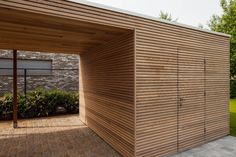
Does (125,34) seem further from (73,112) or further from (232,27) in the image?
(232,27)

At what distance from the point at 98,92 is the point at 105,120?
916 mm

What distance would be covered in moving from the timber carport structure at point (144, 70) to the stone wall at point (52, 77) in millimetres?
5428

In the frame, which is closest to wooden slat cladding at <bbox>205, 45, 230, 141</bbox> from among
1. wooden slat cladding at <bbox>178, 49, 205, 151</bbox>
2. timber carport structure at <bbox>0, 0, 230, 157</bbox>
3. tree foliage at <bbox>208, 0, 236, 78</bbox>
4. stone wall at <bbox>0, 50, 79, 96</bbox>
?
timber carport structure at <bbox>0, 0, 230, 157</bbox>

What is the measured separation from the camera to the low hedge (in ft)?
25.6

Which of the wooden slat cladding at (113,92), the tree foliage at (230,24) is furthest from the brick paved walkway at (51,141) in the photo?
the tree foliage at (230,24)

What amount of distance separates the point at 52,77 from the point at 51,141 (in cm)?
589

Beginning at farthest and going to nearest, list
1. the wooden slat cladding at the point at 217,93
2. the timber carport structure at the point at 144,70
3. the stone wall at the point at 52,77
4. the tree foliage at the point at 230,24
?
the tree foliage at the point at 230,24 < the stone wall at the point at 52,77 < the wooden slat cladding at the point at 217,93 < the timber carport structure at the point at 144,70

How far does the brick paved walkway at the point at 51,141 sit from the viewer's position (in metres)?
4.42

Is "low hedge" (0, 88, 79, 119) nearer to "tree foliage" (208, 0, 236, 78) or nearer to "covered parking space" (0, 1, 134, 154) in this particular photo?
"covered parking space" (0, 1, 134, 154)

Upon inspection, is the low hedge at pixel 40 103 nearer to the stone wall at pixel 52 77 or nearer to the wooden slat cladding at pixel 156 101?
the stone wall at pixel 52 77

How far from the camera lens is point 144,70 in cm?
391

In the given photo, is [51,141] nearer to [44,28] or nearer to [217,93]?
[44,28]

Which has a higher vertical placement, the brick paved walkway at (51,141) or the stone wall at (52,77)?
the stone wall at (52,77)

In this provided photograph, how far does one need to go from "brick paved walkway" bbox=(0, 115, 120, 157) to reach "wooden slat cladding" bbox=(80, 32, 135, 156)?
34 centimetres
